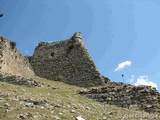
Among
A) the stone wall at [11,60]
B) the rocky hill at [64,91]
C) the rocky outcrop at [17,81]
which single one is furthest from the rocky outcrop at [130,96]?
the stone wall at [11,60]

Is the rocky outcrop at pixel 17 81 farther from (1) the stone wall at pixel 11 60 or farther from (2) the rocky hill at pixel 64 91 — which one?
(1) the stone wall at pixel 11 60

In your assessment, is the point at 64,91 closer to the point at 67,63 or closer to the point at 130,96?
the point at 130,96

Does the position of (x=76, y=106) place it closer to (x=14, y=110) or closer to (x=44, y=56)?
(x=14, y=110)

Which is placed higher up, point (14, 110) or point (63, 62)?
point (63, 62)

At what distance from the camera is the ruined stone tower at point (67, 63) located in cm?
3702

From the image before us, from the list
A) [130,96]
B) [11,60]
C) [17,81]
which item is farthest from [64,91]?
[11,60]

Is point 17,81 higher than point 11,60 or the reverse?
the reverse

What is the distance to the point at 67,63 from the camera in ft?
132

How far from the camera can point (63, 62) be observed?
134ft

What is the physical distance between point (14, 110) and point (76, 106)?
424cm

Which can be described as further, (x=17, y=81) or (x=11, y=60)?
(x=11, y=60)

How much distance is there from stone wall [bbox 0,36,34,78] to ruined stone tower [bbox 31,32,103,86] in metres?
2.78

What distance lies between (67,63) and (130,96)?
53.5 feet

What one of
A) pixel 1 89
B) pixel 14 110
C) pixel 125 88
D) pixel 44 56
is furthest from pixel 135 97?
pixel 44 56
